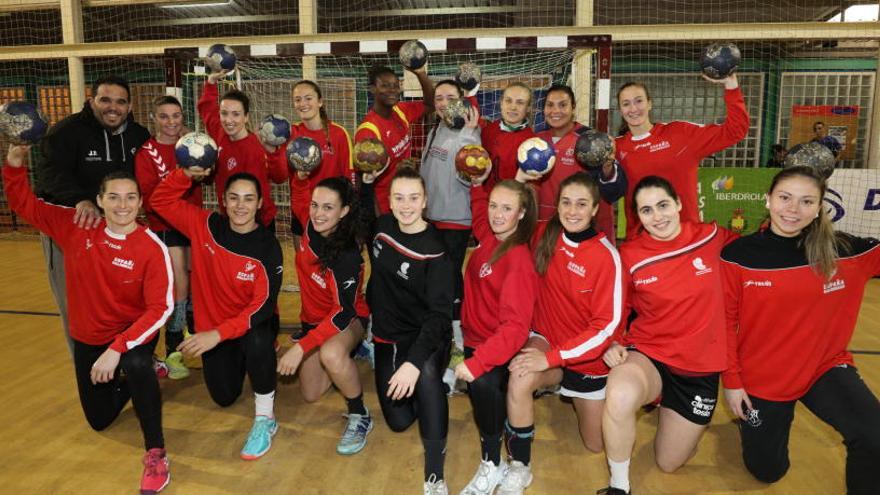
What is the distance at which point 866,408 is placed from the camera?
2443mm

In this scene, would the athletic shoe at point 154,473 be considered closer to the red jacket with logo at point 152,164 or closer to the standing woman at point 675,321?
the red jacket with logo at point 152,164

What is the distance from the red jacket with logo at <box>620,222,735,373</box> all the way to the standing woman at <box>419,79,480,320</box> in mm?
1258

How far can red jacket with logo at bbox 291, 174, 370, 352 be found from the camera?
3.16 meters

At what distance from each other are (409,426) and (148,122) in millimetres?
11888

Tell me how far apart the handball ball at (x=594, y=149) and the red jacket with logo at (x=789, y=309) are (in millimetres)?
823

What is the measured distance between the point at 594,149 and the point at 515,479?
5.68ft

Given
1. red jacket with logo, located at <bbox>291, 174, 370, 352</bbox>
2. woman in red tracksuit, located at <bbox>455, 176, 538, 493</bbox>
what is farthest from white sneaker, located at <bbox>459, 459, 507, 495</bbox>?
red jacket with logo, located at <bbox>291, 174, 370, 352</bbox>

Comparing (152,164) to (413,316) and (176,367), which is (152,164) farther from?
(413,316)

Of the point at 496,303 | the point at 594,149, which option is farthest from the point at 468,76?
the point at 496,303

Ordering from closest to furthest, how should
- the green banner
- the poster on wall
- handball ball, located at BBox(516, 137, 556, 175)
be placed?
handball ball, located at BBox(516, 137, 556, 175), the green banner, the poster on wall

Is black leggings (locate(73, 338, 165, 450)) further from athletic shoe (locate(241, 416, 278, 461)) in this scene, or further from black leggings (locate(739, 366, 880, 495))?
black leggings (locate(739, 366, 880, 495))

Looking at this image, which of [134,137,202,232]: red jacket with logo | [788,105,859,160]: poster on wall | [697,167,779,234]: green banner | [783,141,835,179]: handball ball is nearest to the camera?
[783,141,835,179]: handball ball

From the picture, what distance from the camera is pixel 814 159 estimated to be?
9.62 ft

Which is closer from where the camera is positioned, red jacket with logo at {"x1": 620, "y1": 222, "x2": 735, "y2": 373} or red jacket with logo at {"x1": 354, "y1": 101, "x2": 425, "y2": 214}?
red jacket with logo at {"x1": 620, "y1": 222, "x2": 735, "y2": 373}
